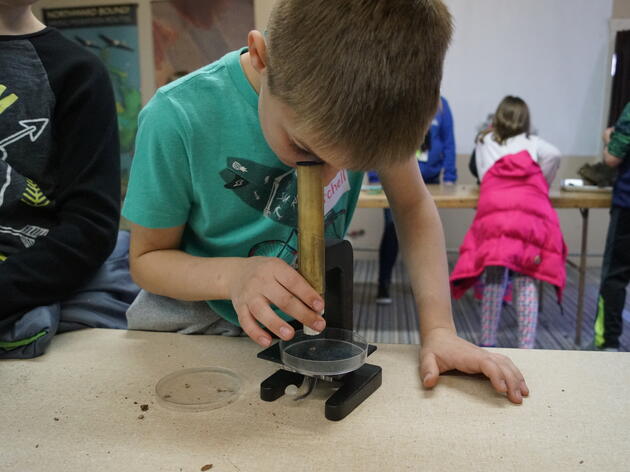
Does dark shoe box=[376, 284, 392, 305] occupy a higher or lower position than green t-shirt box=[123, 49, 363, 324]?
lower

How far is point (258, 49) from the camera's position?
64 cm

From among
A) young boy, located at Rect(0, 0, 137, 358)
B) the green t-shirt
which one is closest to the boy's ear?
the green t-shirt

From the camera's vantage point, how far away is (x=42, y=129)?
0.97 meters

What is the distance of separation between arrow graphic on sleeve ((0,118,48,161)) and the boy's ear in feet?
1.68

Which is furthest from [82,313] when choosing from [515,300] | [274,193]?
[515,300]

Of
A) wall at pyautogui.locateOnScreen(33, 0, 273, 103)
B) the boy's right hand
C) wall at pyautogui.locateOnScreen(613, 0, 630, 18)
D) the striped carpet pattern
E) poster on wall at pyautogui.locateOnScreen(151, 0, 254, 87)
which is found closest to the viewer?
the boy's right hand

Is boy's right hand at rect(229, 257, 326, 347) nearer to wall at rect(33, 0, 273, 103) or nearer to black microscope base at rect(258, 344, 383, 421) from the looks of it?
black microscope base at rect(258, 344, 383, 421)

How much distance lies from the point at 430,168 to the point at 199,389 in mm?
3218

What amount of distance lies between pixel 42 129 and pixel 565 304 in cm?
342

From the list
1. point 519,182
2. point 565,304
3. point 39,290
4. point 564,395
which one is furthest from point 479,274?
point 39,290

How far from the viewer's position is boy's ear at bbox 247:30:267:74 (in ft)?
2.08

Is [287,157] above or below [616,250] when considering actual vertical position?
above

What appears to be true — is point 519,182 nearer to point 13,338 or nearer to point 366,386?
point 366,386

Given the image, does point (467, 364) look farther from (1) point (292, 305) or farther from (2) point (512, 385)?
(1) point (292, 305)
